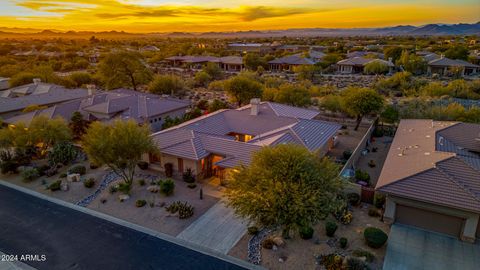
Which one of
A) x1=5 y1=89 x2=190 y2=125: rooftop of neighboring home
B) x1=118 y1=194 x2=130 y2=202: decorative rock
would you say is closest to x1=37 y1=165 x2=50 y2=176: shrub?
x1=5 y1=89 x2=190 y2=125: rooftop of neighboring home

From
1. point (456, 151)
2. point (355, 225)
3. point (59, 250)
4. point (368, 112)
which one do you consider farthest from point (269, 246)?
point (368, 112)

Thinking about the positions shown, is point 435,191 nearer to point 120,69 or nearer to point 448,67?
point 120,69

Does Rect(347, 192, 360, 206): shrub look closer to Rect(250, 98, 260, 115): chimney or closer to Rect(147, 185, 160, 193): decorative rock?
Rect(147, 185, 160, 193): decorative rock

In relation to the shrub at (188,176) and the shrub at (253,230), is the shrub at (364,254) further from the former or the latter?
the shrub at (188,176)

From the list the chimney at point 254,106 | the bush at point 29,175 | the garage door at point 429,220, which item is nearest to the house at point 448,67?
the chimney at point 254,106

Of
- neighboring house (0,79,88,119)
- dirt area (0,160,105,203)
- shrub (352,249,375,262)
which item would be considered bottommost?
dirt area (0,160,105,203)

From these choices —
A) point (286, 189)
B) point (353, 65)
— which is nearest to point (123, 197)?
point (286, 189)
